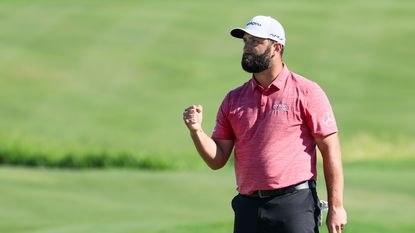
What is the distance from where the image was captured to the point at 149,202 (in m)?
18.2

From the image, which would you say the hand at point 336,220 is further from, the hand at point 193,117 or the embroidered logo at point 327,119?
the hand at point 193,117

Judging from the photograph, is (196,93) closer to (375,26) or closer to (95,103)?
(95,103)

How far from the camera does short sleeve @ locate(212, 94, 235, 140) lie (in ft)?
26.2

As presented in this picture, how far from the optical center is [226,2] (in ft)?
131

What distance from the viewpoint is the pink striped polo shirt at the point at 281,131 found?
7707mm

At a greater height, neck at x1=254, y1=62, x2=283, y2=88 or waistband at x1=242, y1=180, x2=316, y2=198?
neck at x1=254, y1=62, x2=283, y2=88

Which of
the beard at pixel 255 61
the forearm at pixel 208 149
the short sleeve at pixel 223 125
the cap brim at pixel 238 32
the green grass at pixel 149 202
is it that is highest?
the cap brim at pixel 238 32

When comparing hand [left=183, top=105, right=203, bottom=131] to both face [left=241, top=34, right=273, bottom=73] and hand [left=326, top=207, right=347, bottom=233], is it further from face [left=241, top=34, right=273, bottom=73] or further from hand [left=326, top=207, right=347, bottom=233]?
hand [left=326, top=207, right=347, bottom=233]

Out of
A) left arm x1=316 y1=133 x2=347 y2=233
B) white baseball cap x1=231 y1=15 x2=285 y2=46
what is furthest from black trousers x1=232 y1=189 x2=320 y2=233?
white baseball cap x1=231 y1=15 x2=285 y2=46

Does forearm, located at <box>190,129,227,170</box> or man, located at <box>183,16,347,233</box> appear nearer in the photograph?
man, located at <box>183,16,347,233</box>

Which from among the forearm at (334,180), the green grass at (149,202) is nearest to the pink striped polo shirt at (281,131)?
the forearm at (334,180)

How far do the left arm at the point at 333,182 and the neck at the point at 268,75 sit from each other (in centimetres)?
48

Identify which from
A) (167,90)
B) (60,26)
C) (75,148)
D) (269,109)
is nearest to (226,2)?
(60,26)

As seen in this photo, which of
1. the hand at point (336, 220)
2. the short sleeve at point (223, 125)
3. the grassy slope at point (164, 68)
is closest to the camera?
the hand at point (336, 220)
